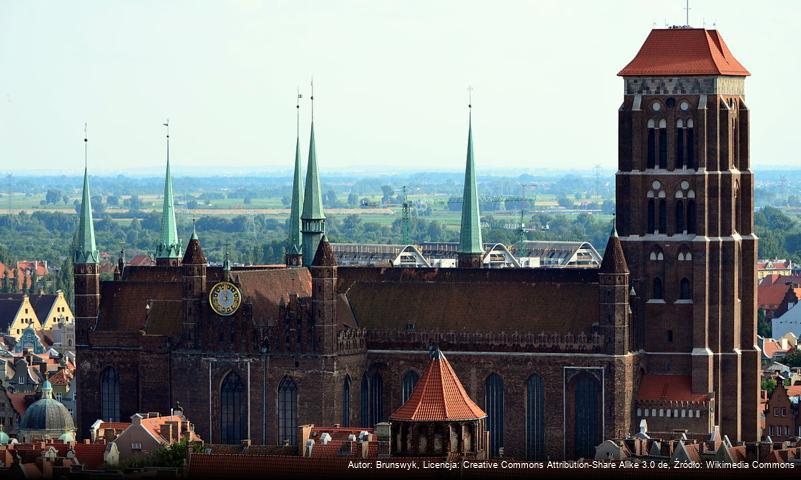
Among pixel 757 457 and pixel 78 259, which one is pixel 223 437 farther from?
pixel 757 457

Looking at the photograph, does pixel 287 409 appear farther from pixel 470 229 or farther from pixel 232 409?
pixel 470 229

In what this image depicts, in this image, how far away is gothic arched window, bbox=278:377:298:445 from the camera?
480 ft

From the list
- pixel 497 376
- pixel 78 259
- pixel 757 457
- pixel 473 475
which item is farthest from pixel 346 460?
pixel 78 259

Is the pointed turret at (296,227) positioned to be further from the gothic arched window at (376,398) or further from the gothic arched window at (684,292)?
the gothic arched window at (684,292)

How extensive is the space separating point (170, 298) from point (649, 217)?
988 inches

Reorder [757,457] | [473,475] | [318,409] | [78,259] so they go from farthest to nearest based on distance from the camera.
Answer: [78,259] < [318,409] < [757,457] < [473,475]

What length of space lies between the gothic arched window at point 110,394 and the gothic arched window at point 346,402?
1259 centimetres

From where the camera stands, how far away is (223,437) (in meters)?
147

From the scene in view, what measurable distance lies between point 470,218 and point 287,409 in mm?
22143

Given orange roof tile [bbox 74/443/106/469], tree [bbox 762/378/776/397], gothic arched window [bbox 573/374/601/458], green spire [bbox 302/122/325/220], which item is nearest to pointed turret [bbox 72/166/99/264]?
green spire [bbox 302/122/325/220]

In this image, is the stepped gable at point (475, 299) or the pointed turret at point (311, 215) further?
the pointed turret at point (311, 215)

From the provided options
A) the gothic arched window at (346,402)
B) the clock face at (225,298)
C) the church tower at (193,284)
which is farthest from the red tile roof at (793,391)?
the church tower at (193,284)

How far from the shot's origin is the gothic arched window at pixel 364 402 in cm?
14912

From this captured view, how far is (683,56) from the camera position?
149750 mm
